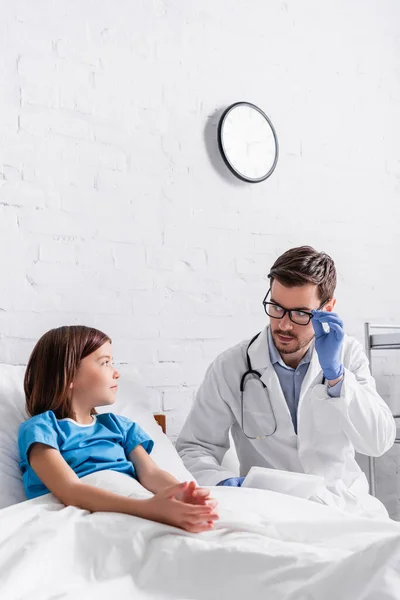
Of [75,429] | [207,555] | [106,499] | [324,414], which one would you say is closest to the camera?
[207,555]

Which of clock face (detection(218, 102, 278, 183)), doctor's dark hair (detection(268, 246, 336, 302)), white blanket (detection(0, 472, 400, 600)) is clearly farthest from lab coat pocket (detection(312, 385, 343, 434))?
clock face (detection(218, 102, 278, 183))

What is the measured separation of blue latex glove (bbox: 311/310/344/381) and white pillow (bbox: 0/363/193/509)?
464 mm

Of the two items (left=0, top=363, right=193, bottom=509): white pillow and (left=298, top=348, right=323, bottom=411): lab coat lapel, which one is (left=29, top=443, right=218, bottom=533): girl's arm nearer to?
(left=0, top=363, right=193, bottom=509): white pillow

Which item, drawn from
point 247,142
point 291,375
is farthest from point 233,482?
point 247,142

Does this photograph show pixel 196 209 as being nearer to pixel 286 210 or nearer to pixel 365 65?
pixel 286 210

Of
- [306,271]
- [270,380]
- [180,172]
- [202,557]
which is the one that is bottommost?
[202,557]

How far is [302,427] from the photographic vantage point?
1.89 meters

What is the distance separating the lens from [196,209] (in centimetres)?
235

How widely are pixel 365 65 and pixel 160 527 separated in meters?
2.30

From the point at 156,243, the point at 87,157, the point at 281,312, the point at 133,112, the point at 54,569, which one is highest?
the point at 133,112

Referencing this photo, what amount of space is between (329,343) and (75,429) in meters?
0.69

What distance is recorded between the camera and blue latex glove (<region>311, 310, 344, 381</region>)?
180 centimetres

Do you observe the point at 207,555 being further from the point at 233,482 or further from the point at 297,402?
the point at 297,402

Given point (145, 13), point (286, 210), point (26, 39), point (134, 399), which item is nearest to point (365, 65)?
point (286, 210)
